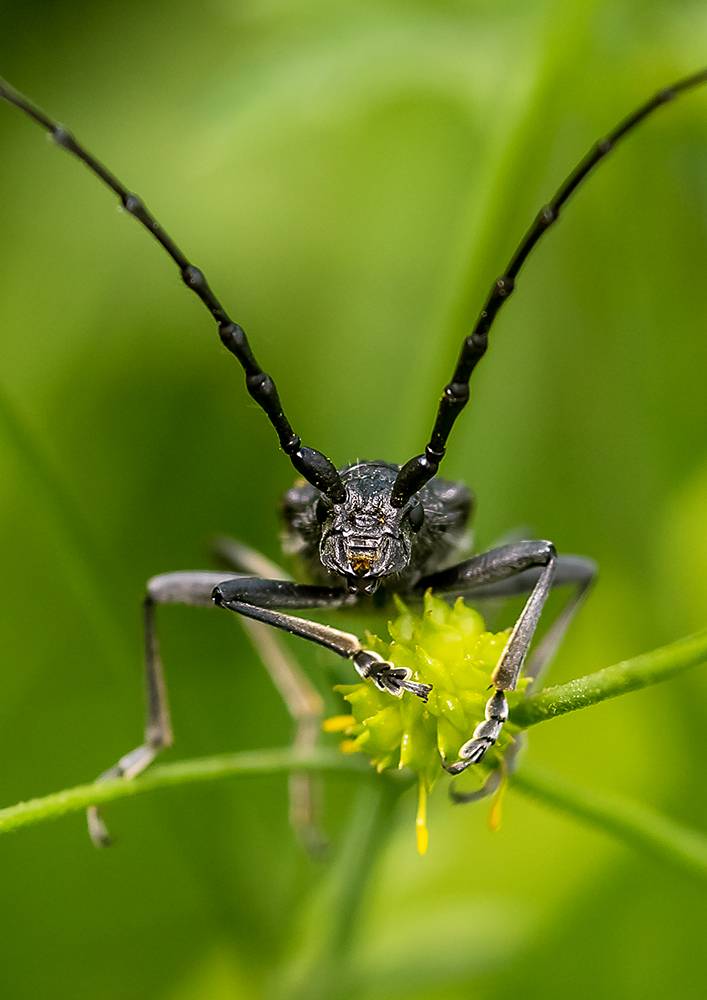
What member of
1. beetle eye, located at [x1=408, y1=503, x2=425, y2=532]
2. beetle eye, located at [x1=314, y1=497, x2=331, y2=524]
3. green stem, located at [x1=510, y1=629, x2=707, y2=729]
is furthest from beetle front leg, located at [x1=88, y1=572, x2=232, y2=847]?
green stem, located at [x1=510, y1=629, x2=707, y2=729]

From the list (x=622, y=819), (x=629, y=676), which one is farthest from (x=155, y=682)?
(x=629, y=676)

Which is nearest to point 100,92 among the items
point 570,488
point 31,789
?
point 570,488

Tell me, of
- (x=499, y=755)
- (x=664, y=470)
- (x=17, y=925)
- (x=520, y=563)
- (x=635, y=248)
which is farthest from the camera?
(x=635, y=248)

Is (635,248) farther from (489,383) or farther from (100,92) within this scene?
(100,92)

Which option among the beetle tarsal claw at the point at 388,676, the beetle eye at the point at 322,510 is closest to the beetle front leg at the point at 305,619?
the beetle tarsal claw at the point at 388,676

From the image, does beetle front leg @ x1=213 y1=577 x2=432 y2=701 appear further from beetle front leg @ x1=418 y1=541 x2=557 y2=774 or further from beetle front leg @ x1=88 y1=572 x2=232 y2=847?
beetle front leg @ x1=88 y1=572 x2=232 y2=847
